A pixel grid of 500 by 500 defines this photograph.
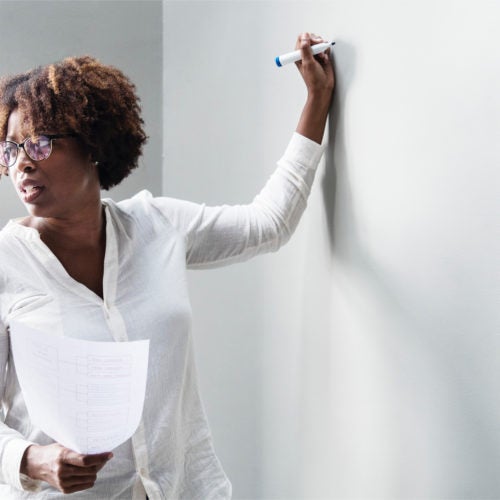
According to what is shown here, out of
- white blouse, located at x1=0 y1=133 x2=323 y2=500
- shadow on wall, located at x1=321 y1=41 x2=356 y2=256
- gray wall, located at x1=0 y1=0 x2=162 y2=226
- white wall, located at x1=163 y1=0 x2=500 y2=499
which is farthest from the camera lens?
gray wall, located at x1=0 y1=0 x2=162 y2=226

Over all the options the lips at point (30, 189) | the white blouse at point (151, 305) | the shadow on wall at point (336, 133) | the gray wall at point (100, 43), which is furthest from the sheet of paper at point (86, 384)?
the gray wall at point (100, 43)

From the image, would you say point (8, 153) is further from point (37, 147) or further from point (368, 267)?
point (368, 267)

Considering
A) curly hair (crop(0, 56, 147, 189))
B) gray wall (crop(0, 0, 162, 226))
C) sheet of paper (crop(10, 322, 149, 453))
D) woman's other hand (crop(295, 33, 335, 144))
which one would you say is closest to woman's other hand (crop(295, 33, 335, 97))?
woman's other hand (crop(295, 33, 335, 144))

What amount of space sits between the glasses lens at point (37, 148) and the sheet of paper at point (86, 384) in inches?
11.2

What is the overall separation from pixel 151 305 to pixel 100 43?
3.76 ft

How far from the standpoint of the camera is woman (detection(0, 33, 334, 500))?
1.22 meters

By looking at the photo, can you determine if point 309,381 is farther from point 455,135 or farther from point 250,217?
point 455,135

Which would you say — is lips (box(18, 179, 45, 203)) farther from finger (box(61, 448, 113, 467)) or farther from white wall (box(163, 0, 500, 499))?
white wall (box(163, 0, 500, 499))

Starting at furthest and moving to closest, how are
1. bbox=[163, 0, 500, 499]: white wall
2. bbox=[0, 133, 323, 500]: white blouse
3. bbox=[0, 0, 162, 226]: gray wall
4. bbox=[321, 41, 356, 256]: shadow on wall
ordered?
bbox=[0, 0, 162, 226]: gray wall < bbox=[321, 41, 356, 256]: shadow on wall < bbox=[0, 133, 323, 500]: white blouse < bbox=[163, 0, 500, 499]: white wall

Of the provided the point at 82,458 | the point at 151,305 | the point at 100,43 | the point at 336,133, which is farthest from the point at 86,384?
the point at 100,43

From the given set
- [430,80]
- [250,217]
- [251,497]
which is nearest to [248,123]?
[250,217]

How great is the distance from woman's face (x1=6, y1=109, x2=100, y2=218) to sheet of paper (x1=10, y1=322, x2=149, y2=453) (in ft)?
0.75

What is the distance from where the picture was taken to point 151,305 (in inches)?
50.3

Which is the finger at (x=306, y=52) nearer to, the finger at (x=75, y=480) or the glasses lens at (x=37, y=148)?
the glasses lens at (x=37, y=148)
